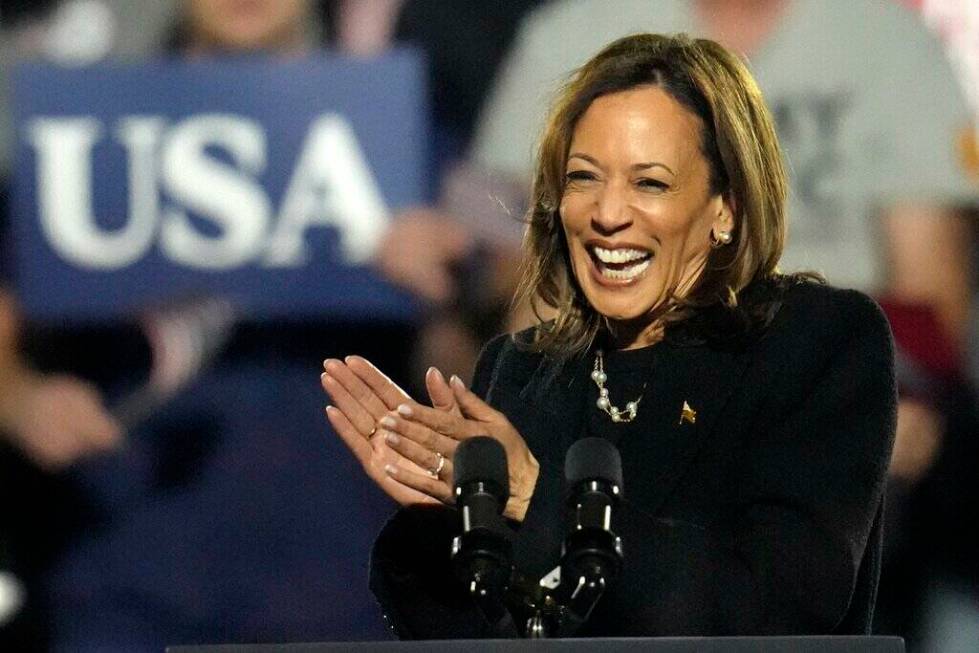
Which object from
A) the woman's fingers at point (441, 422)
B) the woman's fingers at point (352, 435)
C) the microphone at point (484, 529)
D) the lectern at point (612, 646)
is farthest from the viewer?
the woman's fingers at point (352, 435)

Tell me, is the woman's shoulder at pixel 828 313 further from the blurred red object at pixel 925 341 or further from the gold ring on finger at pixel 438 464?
the blurred red object at pixel 925 341

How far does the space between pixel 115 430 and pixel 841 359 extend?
2936 mm

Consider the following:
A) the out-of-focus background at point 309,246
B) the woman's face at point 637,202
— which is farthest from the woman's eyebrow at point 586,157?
the out-of-focus background at point 309,246

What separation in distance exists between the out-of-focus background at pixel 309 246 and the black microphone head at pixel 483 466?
9.44ft

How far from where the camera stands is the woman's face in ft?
6.77

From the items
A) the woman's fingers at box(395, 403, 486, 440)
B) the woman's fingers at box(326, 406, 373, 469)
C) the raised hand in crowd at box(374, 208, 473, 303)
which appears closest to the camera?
the woman's fingers at box(395, 403, 486, 440)

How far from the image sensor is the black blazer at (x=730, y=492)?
5.88 feet

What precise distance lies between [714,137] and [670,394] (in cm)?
30

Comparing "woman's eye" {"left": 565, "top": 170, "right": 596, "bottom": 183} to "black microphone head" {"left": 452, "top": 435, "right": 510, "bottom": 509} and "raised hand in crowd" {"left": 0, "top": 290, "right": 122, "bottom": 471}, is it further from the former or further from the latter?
"raised hand in crowd" {"left": 0, "top": 290, "right": 122, "bottom": 471}

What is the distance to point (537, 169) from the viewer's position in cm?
221

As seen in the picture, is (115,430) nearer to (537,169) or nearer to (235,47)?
(235,47)

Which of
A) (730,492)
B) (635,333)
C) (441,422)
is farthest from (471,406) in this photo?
(635,333)

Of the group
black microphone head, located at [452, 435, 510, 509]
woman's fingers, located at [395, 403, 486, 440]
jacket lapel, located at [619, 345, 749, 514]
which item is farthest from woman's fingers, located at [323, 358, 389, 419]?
jacket lapel, located at [619, 345, 749, 514]

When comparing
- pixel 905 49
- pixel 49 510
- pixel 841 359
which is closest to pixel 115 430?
pixel 49 510
